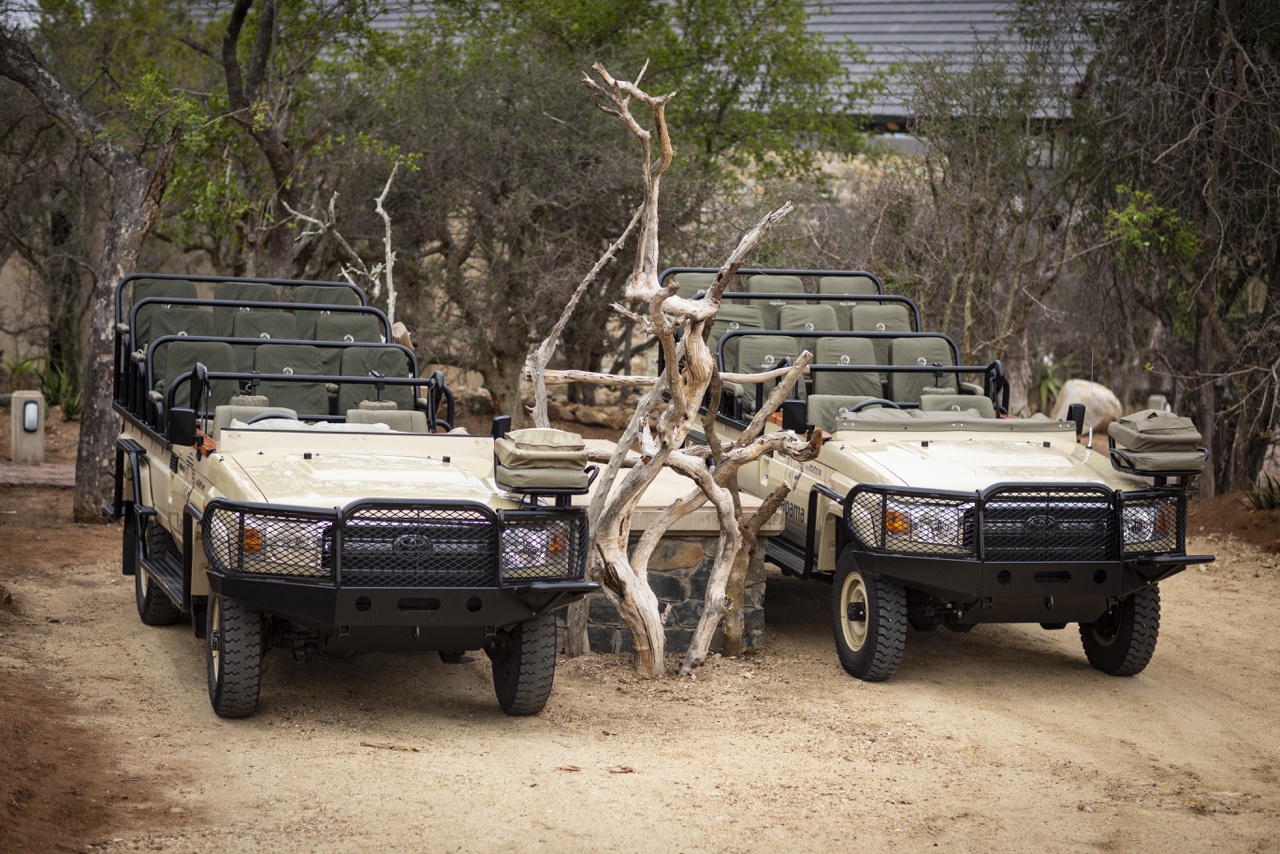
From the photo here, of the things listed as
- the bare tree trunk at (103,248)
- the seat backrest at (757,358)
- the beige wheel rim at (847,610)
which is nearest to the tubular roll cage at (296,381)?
the seat backrest at (757,358)

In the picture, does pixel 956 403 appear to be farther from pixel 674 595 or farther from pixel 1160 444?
pixel 674 595

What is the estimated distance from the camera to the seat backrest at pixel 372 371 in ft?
29.3

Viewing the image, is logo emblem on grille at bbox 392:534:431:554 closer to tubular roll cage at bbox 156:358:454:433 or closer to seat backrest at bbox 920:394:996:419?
tubular roll cage at bbox 156:358:454:433

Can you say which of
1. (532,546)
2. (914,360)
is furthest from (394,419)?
(914,360)

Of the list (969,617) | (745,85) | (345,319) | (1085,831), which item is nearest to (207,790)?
(1085,831)

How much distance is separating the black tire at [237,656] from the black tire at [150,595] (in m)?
2.04

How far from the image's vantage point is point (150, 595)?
8.52 m

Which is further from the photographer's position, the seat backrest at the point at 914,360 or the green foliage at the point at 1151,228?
the green foliage at the point at 1151,228

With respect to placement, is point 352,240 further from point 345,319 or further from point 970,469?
point 970,469

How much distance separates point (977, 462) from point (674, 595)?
1.82 meters

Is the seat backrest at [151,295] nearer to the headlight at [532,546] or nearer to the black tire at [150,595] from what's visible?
the black tire at [150,595]

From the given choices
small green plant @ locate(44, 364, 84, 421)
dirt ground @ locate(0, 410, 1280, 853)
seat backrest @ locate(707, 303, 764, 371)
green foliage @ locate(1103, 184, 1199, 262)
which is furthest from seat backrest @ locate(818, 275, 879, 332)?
small green plant @ locate(44, 364, 84, 421)

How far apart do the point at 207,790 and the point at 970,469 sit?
427 cm

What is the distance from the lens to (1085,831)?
5555 millimetres
